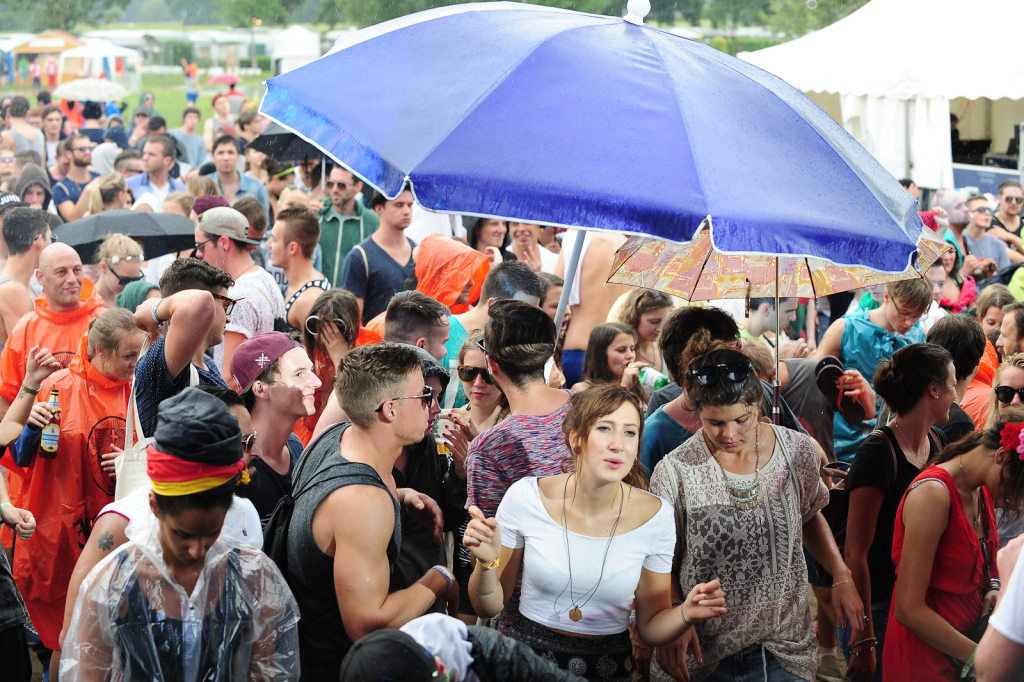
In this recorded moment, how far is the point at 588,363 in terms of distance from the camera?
4809mm

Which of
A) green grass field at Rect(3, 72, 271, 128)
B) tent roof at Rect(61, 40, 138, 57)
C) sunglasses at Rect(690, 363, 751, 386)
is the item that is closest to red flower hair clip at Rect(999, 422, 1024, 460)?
sunglasses at Rect(690, 363, 751, 386)

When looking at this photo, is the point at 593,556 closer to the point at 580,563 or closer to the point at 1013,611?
the point at 580,563

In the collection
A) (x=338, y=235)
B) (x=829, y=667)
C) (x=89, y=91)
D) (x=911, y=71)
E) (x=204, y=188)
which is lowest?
(x=829, y=667)

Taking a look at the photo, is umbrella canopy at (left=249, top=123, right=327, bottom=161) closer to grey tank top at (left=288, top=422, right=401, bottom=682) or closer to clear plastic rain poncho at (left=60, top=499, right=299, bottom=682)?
grey tank top at (left=288, top=422, right=401, bottom=682)

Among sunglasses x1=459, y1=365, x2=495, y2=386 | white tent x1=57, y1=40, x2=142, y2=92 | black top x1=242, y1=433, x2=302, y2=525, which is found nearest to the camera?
black top x1=242, y1=433, x2=302, y2=525

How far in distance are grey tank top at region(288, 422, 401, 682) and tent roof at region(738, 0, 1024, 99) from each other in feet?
27.5

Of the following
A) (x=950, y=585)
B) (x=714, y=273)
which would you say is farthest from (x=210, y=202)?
(x=950, y=585)

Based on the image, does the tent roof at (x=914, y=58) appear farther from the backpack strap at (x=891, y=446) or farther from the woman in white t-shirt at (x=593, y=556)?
the woman in white t-shirt at (x=593, y=556)

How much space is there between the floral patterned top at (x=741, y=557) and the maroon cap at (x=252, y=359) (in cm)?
154

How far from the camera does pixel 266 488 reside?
11.1 ft

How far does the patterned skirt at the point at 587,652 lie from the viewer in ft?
9.33

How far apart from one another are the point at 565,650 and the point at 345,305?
2.24 metres

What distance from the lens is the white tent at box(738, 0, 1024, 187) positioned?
1011 centimetres

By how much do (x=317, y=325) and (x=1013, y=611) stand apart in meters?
3.26
